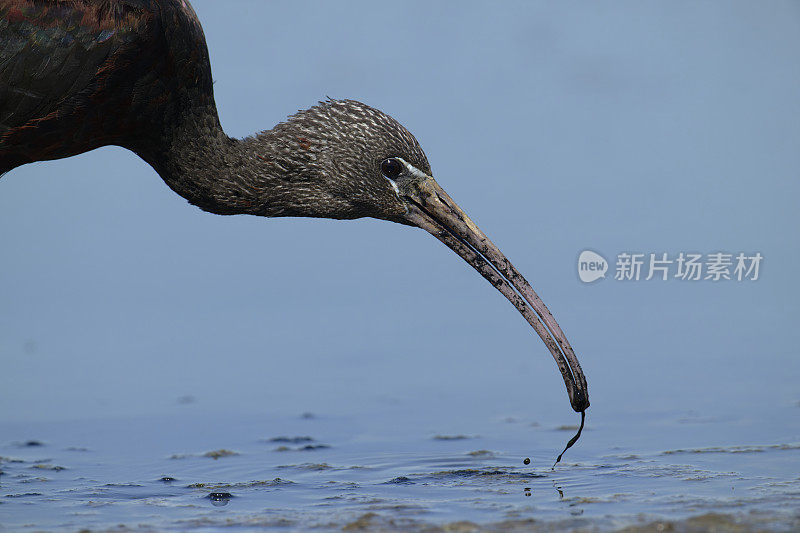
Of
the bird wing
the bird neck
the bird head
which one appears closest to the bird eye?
the bird head

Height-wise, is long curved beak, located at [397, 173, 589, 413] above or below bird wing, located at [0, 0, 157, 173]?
below

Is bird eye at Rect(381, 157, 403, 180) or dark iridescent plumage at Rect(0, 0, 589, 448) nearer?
dark iridescent plumage at Rect(0, 0, 589, 448)

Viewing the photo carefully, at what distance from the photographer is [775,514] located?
652 cm

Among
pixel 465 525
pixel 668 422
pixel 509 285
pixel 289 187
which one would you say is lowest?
pixel 465 525

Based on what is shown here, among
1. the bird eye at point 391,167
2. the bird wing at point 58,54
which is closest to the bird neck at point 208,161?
the bird wing at point 58,54

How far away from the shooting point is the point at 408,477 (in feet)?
27.2

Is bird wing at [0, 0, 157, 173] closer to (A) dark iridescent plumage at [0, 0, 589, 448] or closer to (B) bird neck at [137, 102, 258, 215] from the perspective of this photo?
(A) dark iridescent plumage at [0, 0, 589, 448]

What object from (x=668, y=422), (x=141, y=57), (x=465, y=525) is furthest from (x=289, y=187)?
(x=668, y=422)

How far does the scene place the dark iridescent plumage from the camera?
7953 mm

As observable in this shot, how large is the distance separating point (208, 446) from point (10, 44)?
3.44 metres

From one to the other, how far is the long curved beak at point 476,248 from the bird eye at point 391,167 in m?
0.09

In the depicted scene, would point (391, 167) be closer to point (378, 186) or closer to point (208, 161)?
point (378, 186)

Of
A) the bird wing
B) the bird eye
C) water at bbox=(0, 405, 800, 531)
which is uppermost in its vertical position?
the bird wing

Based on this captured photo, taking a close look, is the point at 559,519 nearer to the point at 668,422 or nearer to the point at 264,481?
the point at 264,481
